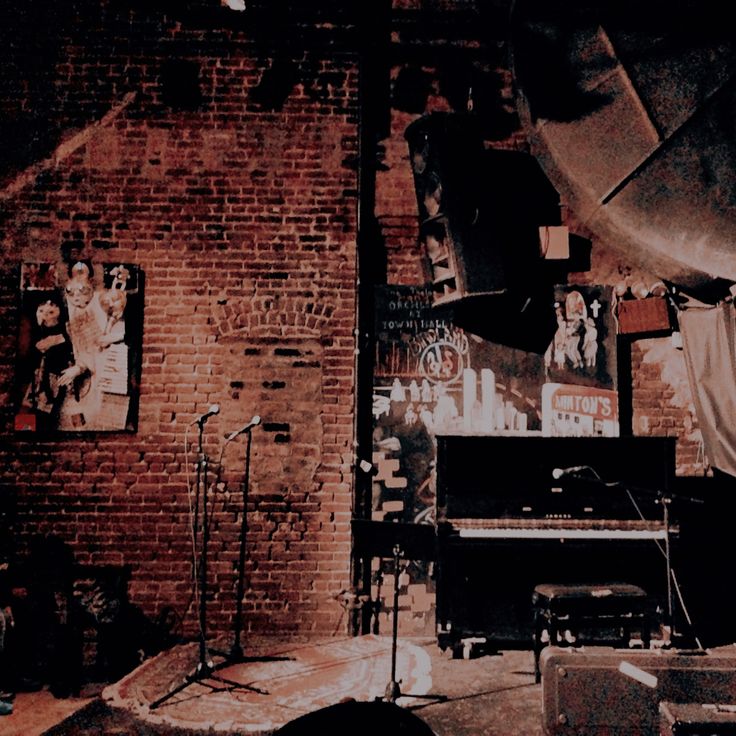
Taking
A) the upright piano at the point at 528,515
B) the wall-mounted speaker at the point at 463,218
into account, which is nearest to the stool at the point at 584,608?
the upright piano at the point at 528,515

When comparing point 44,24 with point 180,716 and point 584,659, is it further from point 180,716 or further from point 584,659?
point 584,659

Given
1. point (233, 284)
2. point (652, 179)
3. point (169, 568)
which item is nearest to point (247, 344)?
point (233, 284)

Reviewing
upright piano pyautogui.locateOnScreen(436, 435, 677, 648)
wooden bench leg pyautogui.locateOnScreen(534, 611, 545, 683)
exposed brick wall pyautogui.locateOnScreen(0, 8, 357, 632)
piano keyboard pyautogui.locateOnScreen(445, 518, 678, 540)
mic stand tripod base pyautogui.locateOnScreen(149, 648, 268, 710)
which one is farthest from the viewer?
exposed brick wall pyautogui.locateOnScreen(0, 8, 357, 632)

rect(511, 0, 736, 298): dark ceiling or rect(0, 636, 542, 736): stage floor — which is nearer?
rect(0, 636, 542, 736): stage floor

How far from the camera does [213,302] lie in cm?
605

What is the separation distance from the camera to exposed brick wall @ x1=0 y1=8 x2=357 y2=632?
5.86 m

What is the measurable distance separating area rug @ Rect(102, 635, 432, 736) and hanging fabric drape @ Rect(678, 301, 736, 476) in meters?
2.93

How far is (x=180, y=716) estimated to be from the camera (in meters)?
4.14

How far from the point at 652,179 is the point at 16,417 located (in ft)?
19.3

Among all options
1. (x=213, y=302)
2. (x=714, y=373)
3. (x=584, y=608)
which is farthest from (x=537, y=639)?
(x=213, y=302)

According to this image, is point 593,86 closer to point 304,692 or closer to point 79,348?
point 79,348

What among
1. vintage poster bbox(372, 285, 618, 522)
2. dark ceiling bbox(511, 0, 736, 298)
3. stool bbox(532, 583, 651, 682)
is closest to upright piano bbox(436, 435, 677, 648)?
stool bbox(532, 583, 651, 682)

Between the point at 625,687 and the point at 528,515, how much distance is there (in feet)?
5.94

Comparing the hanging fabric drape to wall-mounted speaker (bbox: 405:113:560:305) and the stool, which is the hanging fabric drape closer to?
the stool
